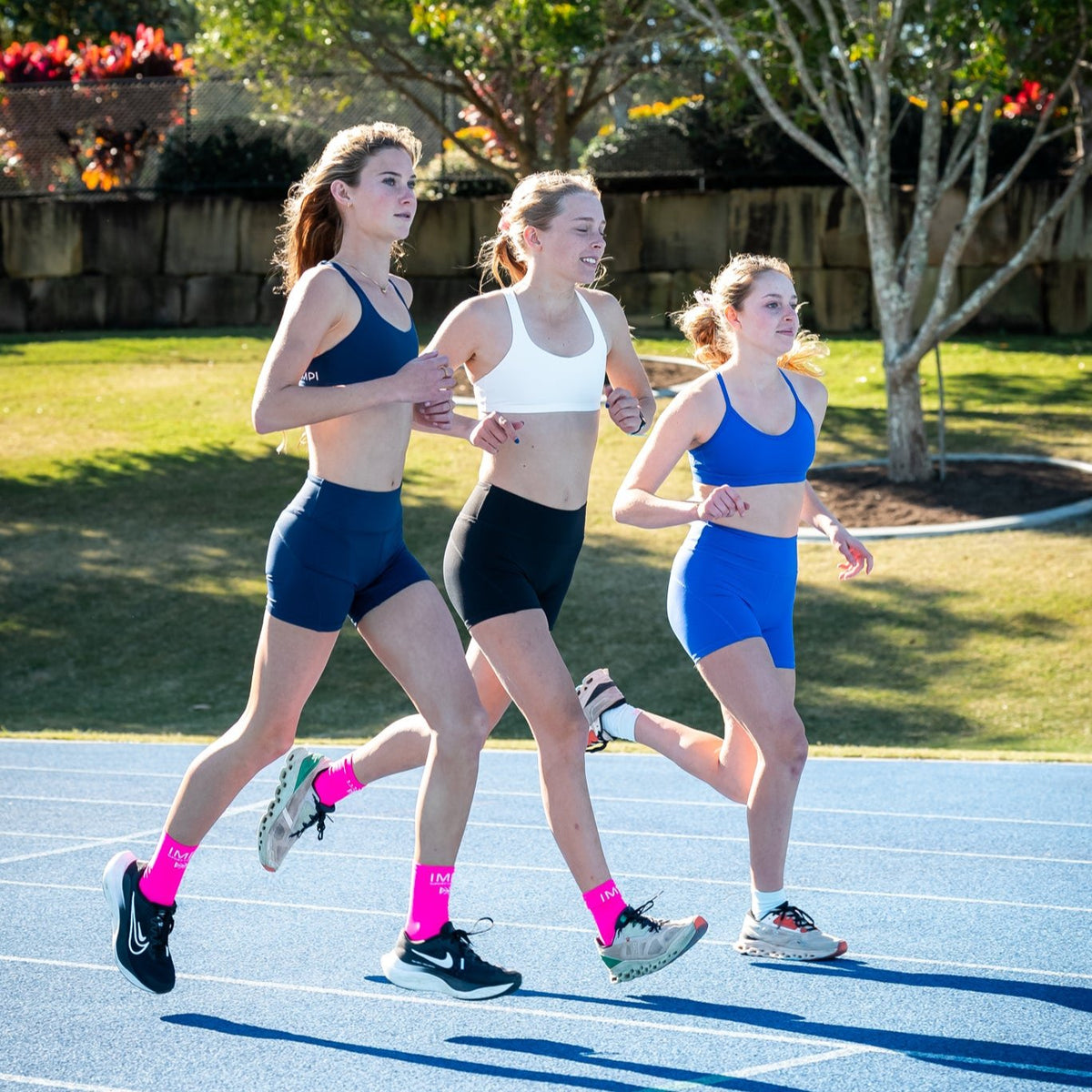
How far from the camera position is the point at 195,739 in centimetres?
942

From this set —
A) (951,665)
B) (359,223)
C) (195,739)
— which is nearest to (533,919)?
(359,223)

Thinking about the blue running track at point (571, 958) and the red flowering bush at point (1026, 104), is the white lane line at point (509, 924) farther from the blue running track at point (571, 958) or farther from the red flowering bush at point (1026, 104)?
the red flowering bush at point (1026, 104)

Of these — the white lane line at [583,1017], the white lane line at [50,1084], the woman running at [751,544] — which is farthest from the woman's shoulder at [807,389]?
the white lane line at [50,1084]

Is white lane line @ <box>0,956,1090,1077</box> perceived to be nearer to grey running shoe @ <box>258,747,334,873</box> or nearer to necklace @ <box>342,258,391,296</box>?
grey running shoe @ <box>258,747,334,873</box>

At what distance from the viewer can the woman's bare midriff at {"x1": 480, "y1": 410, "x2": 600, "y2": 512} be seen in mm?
4699

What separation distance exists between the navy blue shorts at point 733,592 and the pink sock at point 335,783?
3.71ft

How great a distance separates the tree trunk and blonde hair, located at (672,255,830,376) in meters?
8.47

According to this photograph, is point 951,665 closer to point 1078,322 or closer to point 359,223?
point 359,223

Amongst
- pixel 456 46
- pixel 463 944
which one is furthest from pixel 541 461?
pixel 456 46

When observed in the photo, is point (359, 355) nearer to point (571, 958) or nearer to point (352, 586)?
point (352, 586)

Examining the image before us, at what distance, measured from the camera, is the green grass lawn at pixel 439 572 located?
10.5 meters

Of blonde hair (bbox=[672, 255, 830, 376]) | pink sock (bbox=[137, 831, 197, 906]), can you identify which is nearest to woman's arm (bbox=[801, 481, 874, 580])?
blonde hair (bbox=[672, 255, 830, 376])

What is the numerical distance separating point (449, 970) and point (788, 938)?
3.44 ft

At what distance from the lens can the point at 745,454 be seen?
4953 millimetres
